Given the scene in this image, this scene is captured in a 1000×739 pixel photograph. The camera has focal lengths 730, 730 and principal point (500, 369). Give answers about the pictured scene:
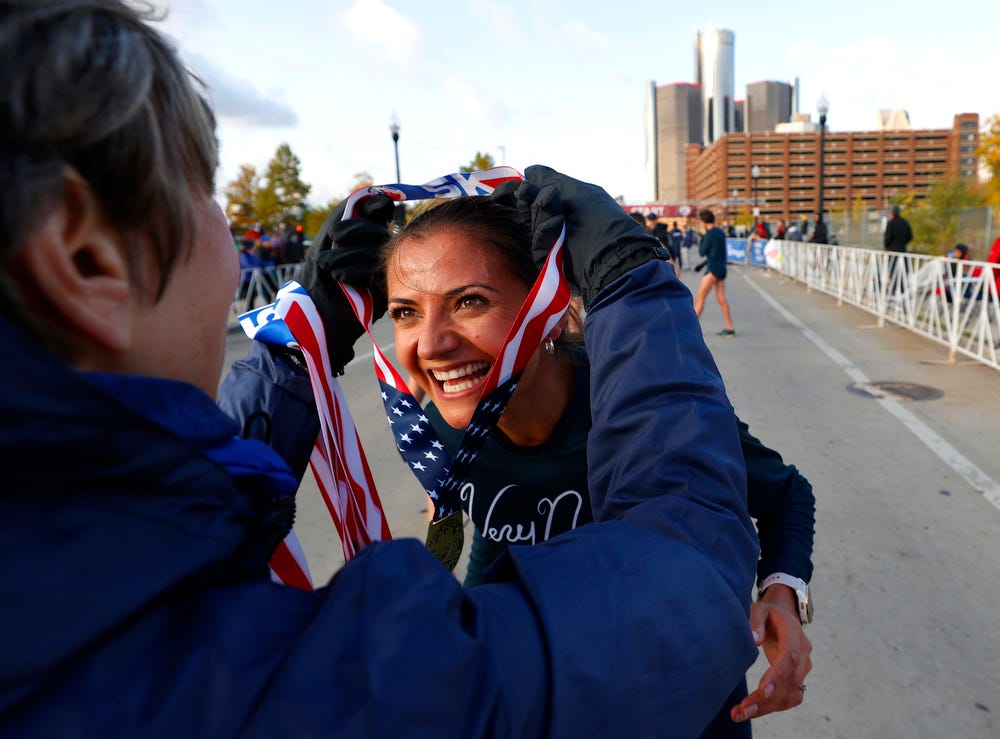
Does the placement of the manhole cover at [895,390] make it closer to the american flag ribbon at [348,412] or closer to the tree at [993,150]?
the american flag ribbon at [348,412]

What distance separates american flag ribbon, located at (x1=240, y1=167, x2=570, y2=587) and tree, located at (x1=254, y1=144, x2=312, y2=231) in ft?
186

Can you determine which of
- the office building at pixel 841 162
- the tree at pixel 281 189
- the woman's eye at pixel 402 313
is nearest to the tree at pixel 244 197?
the tree at pixel 281 189

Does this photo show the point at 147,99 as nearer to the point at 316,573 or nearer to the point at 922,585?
the point at 316,573

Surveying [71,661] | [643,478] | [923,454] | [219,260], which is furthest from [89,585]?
[923,454]

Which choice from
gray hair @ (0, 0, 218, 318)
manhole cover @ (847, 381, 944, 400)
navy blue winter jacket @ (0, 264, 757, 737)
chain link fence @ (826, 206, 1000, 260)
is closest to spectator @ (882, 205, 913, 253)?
chain link fence @ (826, 206, 1000, 260)

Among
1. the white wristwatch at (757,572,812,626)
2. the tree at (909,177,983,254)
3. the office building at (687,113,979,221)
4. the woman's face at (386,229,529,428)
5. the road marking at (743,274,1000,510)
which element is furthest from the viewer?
the office building at (687,113,979,221)

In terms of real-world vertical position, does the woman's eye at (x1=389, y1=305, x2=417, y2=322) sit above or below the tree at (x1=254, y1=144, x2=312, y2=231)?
below

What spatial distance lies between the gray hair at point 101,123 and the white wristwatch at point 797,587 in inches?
58.8

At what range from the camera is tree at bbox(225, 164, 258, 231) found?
55.5m

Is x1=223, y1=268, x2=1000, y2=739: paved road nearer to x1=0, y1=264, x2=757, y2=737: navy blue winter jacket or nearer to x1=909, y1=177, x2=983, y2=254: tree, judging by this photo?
x1=0, y1=264, x2=757, y2=737: navy blue winter jacket

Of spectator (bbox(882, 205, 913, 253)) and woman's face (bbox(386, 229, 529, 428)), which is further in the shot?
spectator (bbox(882, 205, 913, 253))

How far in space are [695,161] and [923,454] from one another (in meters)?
177

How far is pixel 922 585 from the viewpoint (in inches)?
140

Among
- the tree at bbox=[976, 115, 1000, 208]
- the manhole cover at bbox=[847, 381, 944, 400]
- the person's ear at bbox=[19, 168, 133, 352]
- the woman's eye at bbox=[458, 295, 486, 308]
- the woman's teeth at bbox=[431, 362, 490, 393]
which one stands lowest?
the manhole cover at bbox=[847, 381, 944, 400]
